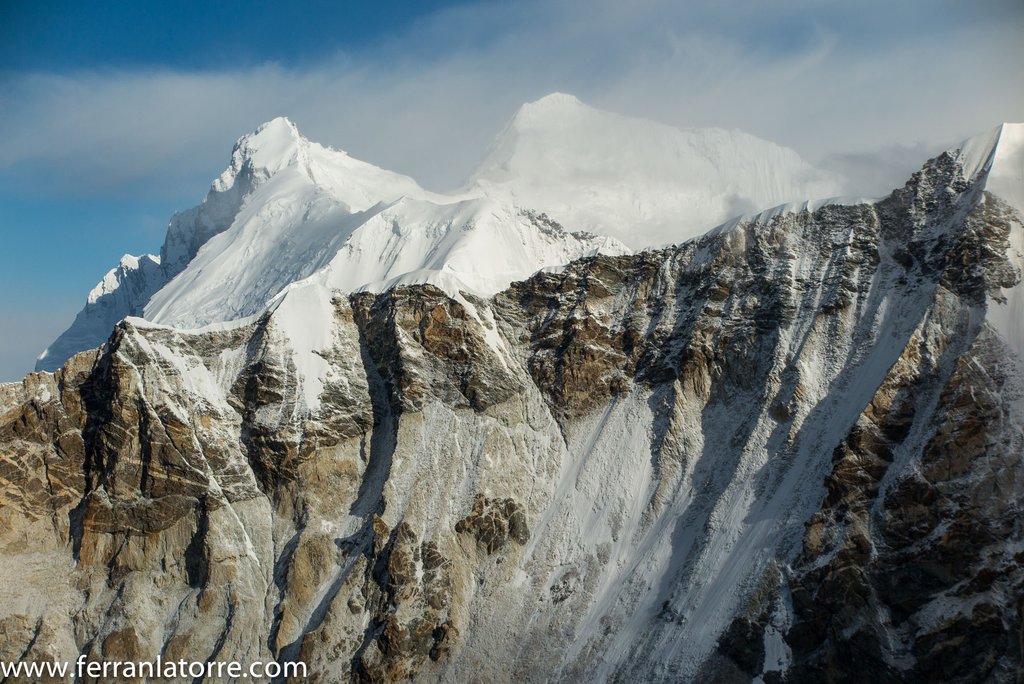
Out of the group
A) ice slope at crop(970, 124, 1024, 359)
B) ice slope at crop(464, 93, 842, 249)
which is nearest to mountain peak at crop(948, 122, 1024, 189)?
ice slope at crop(970, 124, 1024, 359)

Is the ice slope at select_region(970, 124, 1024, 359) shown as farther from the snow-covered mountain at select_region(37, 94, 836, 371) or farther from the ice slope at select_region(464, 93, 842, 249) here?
the ice slope at select_region(464, 93, 842, 249)

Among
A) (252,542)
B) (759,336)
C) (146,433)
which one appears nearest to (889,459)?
(759,336)

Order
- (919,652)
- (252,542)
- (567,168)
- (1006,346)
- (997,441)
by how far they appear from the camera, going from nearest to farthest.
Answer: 1. (919,652)
2. (997,441)
3. (1006,346)
4. (252,542)
5. (567,168)

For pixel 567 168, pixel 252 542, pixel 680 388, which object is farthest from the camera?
pixel 567 168

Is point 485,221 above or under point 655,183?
under

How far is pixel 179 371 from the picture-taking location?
310ft

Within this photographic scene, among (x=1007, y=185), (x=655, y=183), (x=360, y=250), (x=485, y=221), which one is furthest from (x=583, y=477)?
(x=655, y=183)

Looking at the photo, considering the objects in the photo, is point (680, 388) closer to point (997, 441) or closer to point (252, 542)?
point (997, 441)

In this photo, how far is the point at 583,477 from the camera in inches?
3620

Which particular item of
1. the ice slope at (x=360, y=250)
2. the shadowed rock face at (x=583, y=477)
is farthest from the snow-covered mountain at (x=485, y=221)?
the shadowed rock face at (x=583, y=477)

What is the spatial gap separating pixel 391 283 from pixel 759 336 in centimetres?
4220

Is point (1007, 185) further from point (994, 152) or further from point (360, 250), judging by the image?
point (360, 250)

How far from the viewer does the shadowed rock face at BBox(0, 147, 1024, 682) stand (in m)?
71.8

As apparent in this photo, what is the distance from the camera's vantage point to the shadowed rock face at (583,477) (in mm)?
71812
